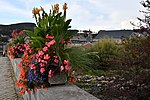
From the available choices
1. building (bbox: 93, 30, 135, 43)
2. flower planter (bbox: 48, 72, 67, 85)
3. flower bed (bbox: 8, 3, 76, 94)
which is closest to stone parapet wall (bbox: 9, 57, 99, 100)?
flower planter (bbox: 48, 72, 67, 85)

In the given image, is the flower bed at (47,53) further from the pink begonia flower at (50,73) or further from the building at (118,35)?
the building at (118,35)

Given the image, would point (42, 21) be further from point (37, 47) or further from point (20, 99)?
point (20, 99)

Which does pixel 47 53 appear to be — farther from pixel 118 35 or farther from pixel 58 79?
pixel 118 35

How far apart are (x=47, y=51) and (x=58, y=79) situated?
0.37 m

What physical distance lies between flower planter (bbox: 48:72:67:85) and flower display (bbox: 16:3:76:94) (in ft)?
0.13

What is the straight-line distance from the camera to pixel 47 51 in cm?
347

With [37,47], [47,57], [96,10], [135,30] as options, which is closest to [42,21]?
[37,47]

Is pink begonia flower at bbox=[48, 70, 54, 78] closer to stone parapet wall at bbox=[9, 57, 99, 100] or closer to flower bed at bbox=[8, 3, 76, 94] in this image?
flower bed at bbox=[8, 3, 76, 94]

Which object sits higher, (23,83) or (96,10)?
(96,10)

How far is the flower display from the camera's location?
3421 millimetres

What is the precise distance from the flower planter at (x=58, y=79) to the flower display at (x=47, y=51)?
0.04 meters

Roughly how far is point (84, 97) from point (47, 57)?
2.68 ft

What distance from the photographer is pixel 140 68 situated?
12.1 feet

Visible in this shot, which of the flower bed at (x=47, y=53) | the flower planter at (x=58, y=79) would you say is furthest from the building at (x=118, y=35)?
the flower planter at (x=58, y=79)
